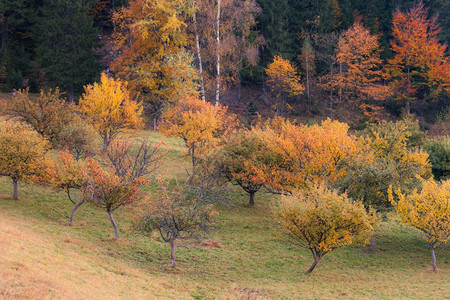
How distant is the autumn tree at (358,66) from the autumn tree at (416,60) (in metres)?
3.23

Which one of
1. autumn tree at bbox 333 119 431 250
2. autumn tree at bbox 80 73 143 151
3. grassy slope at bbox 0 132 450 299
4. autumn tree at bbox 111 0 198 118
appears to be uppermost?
autumn tree at bbox 111 0 198 118

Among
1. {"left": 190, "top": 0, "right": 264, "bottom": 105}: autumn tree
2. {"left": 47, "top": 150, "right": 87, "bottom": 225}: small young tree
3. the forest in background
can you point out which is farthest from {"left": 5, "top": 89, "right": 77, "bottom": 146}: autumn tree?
{"left": 190, "top": 0, "right": 264, "bottom": 105}: autumn tree

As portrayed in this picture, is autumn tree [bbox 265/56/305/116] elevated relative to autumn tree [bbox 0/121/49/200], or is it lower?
elevated

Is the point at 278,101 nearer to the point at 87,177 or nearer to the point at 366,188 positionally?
the point at 366,188

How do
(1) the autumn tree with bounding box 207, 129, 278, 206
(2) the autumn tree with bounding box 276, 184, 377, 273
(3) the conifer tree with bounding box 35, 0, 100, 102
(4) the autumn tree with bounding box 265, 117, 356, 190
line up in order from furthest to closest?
1. (3) the conifer tree with bounding box 35, 0, 100, 102
2. (1) the autumn tree with bounding box 207, 129, 278, 206
3. (4) the autumn tree with bounding box 265, 117, 356, 190
4. (2) the autumn tree with bounding box 276, 184, 377, 273

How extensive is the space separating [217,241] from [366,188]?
450 inches

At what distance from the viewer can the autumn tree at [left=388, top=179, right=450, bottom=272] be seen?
27797 millimetres

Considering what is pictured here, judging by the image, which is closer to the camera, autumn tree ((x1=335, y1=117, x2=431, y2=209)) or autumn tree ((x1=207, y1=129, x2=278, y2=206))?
autumn tree ((x1=335, y1=117, x2=431, y2=209))

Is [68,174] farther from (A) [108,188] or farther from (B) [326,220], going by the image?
(B) [326,220]

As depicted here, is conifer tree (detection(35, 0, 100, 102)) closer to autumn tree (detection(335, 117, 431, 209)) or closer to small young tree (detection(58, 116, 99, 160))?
small young tree (detection(58, 116, 99, 160))

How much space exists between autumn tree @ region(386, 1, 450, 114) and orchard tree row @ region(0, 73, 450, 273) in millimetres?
26027

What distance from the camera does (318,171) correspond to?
34.0 meters

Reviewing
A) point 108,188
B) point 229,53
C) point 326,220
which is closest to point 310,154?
A: point 326,220

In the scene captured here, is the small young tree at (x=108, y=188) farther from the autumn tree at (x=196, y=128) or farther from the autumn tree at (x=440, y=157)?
the autumn tree at (x=440, y=157)
